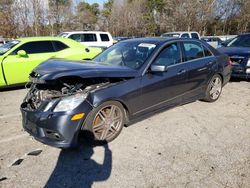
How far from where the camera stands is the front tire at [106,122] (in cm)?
347

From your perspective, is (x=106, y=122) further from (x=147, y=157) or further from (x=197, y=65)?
(x=197, y=65)

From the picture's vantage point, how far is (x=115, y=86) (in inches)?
144

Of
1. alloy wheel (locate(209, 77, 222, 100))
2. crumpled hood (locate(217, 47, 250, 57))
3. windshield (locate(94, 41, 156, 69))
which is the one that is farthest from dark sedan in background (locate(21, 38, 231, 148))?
crumpled hood (locate(217, 47, 250, 57))

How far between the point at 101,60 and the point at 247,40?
20.4ft

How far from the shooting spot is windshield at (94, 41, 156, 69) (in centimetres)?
423

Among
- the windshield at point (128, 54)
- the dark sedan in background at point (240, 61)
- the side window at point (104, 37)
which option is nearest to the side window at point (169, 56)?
the windshield at point (128, 54)

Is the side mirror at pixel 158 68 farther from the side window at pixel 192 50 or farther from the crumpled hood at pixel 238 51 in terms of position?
the crumpled hood at pixel 238 51

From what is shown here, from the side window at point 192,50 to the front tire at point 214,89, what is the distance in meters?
0.69

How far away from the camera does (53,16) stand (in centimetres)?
3478

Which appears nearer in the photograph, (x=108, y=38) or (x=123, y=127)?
(x=123, y=127)

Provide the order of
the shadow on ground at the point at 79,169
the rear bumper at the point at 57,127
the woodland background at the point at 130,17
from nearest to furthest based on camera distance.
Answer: the shadow on ground at the point at 79,169 < the rear bumper at the point at 57,127 < the woodland background at the point at 130,17

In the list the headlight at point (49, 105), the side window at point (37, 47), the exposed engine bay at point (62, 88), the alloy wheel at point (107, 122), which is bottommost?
the alloy wheel at point (107, 122)

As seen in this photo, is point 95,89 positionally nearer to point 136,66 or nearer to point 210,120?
point 136,66

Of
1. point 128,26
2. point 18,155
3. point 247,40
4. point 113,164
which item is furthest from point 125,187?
point 128,26
